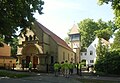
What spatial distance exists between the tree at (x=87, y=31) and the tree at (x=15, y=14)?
61.9 meters

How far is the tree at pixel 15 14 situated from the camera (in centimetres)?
2950

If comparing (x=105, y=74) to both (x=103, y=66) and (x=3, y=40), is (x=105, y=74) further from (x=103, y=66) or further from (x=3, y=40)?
(x=3, y=40)

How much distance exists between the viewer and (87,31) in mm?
96500

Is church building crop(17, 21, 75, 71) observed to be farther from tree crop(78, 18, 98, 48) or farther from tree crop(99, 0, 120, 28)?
tree crop(78, 18, 98, 48)

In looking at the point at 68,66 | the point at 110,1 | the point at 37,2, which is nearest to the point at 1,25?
the point at 37,2

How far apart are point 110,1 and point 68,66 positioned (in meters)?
9.66

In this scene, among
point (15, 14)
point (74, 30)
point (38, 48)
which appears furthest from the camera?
point (74, 30)

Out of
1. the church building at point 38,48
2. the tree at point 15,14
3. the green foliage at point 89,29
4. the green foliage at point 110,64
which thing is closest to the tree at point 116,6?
the green foliage at point 110,64

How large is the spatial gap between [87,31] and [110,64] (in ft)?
211

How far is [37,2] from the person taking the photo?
111 feet

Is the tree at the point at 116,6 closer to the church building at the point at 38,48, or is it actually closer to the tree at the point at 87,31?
the church building at the point at 38,48

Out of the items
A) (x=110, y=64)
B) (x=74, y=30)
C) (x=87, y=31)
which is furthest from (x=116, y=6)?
(x=87, y=31)

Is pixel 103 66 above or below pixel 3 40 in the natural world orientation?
below

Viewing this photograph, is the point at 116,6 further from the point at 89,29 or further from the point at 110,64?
the point at 89,29
